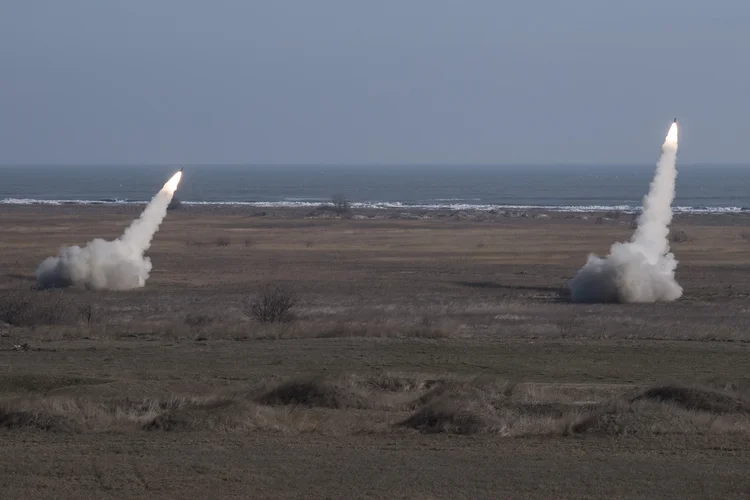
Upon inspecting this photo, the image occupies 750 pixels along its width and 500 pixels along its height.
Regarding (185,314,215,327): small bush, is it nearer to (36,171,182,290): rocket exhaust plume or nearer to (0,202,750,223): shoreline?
(36,171,182,290): rocket exhaust plume

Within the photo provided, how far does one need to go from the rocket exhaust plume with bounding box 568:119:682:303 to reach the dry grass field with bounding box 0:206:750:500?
1168mm

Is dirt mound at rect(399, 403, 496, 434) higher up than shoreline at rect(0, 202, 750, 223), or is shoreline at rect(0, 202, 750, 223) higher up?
dirt mound at rect(399, 403, 496, 434)

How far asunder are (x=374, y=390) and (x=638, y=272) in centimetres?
2301

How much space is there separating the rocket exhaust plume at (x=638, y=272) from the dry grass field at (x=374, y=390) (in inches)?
46.0

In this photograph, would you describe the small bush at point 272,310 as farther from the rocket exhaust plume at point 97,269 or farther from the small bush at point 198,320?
the rocket exhaust plume at point 97,269

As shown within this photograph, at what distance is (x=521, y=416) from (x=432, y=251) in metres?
48.5

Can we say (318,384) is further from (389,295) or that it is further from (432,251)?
(432,251)

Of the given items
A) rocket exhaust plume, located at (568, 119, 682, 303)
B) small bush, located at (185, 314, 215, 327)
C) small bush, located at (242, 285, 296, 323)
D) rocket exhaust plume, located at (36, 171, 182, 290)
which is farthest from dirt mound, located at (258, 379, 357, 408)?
rocket exhaust plume, located at (36, 171, 182, 290)

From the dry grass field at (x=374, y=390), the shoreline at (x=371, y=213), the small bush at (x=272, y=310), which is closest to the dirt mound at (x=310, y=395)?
the dry grass field at (x=374, y=390)

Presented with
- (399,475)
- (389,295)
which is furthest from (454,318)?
(399,475)

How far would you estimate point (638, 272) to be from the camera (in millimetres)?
41188

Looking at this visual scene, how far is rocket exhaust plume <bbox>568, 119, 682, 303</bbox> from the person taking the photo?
41031 mm

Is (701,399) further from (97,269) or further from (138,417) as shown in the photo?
(97,269)

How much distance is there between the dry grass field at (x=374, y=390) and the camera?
44.9ft
